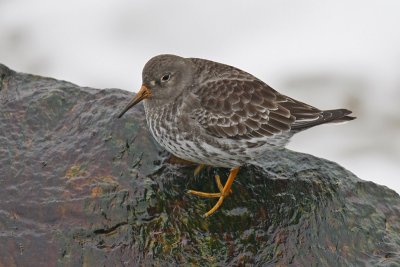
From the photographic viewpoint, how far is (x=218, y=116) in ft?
20.6

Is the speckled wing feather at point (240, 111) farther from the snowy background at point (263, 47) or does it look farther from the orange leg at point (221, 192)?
the snowy background at point (263, 47)

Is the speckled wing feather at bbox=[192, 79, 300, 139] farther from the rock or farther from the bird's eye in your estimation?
the rock

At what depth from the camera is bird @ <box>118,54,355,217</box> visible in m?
6.22

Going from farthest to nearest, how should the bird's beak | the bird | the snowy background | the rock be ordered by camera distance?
the snowy background → the bird's beak → the bird → the rock

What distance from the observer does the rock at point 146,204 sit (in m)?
5.62

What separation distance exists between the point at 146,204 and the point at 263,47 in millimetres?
6558

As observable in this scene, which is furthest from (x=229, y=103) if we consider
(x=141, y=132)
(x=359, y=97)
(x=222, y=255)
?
(x=359, y=97)

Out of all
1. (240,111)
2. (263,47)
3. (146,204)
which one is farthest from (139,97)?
(263,47)

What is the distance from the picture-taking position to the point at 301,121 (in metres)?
6.40

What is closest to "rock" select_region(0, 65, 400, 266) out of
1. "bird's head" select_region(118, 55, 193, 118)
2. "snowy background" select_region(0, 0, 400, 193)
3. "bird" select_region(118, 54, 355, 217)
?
"bird" select_region(118, 54, 355, 217)

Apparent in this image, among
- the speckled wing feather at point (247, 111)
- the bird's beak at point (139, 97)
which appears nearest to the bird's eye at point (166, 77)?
the bird's beak at point (139, 97)

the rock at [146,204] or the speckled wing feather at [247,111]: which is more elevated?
the speckled wing feather at [247,111]

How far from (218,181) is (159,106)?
0.92 meters

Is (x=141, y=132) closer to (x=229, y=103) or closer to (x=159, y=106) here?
(x=159, y=106)
